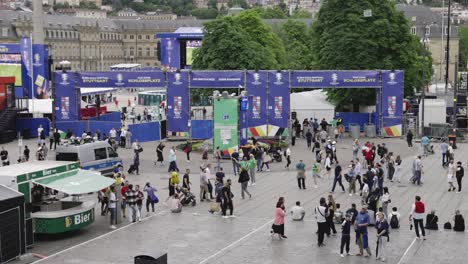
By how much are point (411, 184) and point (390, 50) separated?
87.5 ft

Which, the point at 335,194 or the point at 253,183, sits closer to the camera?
the point at 335,194

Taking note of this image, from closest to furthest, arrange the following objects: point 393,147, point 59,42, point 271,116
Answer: point 393,147 → point 271,116 → point 59,42

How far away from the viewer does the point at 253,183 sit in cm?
3241

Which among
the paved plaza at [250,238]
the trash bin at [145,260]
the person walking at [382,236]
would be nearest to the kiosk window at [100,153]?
the paved plaza at [250,238]

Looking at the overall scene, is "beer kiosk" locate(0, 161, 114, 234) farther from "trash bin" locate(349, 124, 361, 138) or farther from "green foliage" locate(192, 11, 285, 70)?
"green foliage" locate(192, 11, 285, 70)

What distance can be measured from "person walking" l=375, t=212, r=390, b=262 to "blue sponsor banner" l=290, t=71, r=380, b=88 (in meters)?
29.5

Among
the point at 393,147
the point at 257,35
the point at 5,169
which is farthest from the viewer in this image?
the point at 257,35

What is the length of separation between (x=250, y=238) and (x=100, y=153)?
11.4 metres

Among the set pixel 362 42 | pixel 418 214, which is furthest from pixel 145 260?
pixel 362 42

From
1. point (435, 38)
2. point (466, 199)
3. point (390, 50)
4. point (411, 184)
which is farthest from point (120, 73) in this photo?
point (435, 38)

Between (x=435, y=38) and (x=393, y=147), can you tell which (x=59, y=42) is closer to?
(x=435, y=38)

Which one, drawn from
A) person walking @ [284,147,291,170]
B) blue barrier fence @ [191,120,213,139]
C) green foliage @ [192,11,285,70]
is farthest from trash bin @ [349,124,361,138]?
green foliage @ [192,11,285,70]

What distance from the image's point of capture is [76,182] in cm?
2289

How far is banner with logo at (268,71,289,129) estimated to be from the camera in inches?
1937
